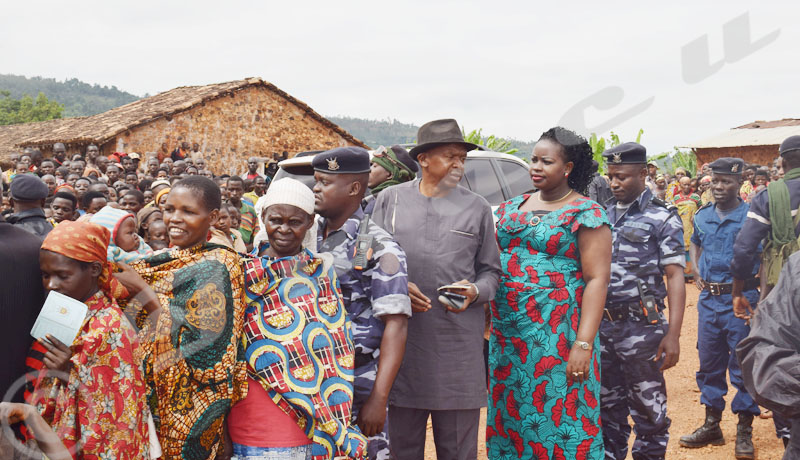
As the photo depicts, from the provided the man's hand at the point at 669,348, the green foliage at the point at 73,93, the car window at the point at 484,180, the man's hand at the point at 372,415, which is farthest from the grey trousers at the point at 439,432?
the green foliage at the point at 73,93

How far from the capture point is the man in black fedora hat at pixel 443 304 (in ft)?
9.93

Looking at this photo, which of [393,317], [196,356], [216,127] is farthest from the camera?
[216,127]

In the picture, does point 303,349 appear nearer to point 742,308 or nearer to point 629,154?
point 629,154

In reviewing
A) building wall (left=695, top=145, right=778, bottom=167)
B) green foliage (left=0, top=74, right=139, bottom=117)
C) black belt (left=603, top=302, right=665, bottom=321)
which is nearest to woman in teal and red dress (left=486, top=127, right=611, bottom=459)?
black belt (left=603, top=302, right=665, bottom=321)

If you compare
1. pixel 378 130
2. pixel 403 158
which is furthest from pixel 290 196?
pixel 378 130

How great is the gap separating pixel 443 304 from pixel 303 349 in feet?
2.98

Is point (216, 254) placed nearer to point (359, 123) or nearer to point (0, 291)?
point (0, 291)

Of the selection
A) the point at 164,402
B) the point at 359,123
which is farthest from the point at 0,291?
the point at 359,123

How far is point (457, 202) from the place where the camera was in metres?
3.20

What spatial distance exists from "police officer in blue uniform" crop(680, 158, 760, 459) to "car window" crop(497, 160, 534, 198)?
181 cm

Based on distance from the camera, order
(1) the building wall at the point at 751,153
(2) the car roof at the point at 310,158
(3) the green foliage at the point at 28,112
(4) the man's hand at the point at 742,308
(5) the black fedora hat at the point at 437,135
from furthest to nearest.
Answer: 1. (3) the green foliage at the point at 28,112
2. (1) the building wall at the point at 751,153
3. (2) the car roof at the point at 310,158
4. (4) the man's hand at the point at 742,308
5. (5) the black fedora hat at the point at 437,135

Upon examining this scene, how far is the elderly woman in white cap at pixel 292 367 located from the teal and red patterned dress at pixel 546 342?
1.22 metres

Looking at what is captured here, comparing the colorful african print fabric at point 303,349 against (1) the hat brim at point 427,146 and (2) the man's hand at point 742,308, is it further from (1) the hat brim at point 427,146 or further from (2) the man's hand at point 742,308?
(2) the man's hand at point 742,308

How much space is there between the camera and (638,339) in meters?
3.87
